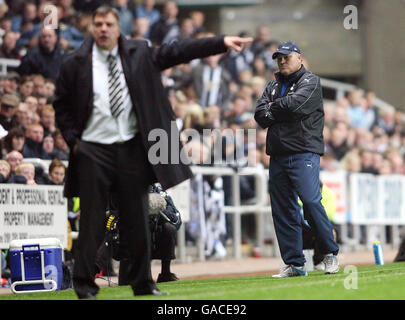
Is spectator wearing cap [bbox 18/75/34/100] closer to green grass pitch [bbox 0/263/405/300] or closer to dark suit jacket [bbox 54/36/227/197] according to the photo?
green grass pitch [bbox 0/263/405/300]

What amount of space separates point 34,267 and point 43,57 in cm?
598

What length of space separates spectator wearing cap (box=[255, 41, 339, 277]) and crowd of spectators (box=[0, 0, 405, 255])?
3.85 metres

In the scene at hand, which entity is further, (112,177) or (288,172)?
(288,172)

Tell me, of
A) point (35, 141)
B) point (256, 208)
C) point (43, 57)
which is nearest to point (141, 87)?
point (35, 141)

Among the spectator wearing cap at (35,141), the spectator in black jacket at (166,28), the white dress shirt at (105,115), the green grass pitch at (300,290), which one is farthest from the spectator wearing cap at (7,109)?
the white dress shirt at (105,115)

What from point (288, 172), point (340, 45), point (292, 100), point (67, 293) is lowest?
point (67, 293)

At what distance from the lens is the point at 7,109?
14641 millimetres

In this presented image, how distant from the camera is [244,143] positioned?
18578 millimetres

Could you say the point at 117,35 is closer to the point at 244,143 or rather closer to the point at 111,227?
the point at 111,227

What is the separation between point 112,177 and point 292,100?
273 centimetres

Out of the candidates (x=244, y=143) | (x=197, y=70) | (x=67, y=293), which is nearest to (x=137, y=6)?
(x=197, y=70)

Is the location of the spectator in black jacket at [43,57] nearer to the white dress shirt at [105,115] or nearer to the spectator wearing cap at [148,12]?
the spectator wearing cap at [148,12]

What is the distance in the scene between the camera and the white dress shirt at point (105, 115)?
8203 mm

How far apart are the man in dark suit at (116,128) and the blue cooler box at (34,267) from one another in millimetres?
3119
